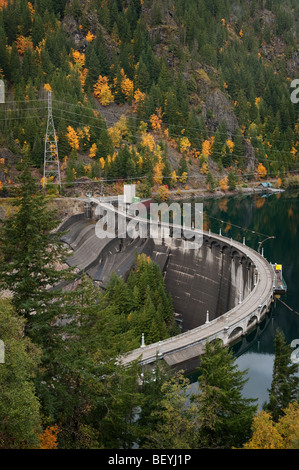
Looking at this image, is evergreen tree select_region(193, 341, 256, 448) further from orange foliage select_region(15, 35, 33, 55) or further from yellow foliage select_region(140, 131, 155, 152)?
orange foliage select_region(15, 35, 33, 55)

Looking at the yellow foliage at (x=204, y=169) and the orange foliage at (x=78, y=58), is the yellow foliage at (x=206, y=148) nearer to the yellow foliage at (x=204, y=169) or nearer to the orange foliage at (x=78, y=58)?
the yellow foliage at (x=204, y=169)

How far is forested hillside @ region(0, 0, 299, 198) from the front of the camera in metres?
115

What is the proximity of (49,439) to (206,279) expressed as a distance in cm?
4289

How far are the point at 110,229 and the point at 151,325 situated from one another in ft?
116

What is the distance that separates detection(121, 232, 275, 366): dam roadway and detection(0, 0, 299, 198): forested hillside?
62.6 m

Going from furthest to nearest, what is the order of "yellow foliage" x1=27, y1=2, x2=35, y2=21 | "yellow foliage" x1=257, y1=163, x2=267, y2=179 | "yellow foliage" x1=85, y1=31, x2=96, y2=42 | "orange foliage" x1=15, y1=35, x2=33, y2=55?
"yellow foliage" x1=85, y1=31, x2=96, y2=42 < "yellow foliage" x1=27, y1=2, x2=35, y2=21 < "yellow foliage" x1=257, y1=163, x2=267, y2=179 < "orange foliage" x1=15, y1=35, x2=33, y2=55

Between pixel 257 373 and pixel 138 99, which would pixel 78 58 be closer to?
pixel 138 99

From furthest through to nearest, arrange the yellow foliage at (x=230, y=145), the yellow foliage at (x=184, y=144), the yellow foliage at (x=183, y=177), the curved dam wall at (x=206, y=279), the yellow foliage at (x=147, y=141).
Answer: the yellow foliage at (x=230, y=145) < the yellow foliage at (x=184, y=144) < the yellow foliage at (x=183, y=177) < the yellow foliage at (x=147, y=141) < the curved dam wall at (x=206, y=279)

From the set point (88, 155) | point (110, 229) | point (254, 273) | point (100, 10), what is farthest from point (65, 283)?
point (100, 10)

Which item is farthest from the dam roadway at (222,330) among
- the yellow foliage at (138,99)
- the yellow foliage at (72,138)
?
the yellow foliage at (138,99)

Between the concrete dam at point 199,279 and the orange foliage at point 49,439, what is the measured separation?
52.7 ft

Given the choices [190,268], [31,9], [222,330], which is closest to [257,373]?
[222,330]

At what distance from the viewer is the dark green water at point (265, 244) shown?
42.5 meters

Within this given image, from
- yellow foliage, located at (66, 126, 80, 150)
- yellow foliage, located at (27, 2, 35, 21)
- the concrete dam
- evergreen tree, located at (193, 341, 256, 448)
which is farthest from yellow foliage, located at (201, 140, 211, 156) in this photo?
evergreen tree, located at (193, 341, 256, 448)
